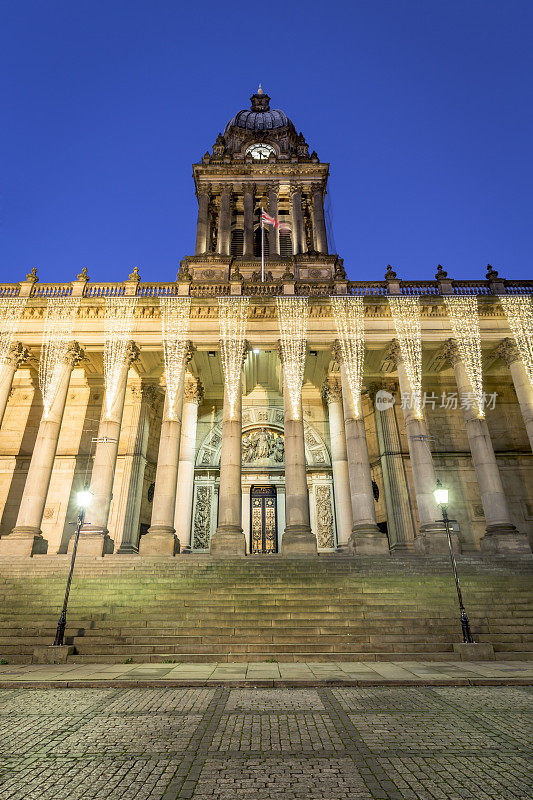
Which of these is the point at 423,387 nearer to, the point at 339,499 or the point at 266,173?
the point at 339,499

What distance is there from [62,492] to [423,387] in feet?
75.7

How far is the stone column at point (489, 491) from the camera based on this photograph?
1803 centimetres

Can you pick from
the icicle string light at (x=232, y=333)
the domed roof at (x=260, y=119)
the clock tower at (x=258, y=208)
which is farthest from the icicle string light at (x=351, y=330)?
the domed roof at (x=260, y=119)

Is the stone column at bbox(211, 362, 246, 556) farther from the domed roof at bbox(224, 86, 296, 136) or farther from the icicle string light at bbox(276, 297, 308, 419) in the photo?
the domed roof at bbox(224, 86, 296, 136)

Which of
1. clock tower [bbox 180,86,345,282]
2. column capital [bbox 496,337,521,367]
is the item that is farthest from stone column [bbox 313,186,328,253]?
column capital [bbox 496,337,521,367]

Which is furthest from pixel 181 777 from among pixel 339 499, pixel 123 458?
pixel 123 458

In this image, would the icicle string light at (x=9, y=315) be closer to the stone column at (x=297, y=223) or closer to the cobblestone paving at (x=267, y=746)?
the cobblestone paving at (x=267, y=746)

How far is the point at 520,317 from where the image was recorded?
72.6ft

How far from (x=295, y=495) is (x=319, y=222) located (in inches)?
986

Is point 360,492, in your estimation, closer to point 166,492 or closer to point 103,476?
point 166,492

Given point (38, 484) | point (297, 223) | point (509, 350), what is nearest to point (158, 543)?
point (38, 484)

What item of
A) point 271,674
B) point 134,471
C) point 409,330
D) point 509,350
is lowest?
point 271,674

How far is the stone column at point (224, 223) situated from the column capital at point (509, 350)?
20301 millimetres

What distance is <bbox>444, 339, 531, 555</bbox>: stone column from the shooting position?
710 inches
